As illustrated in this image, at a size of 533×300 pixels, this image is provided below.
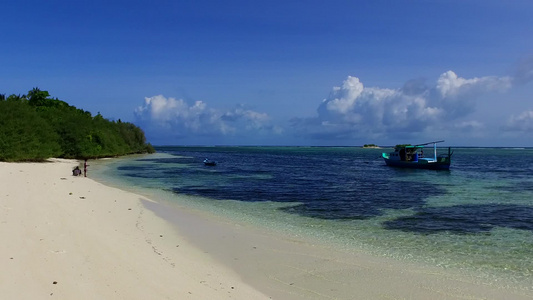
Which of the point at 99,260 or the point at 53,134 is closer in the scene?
the point at 99,260

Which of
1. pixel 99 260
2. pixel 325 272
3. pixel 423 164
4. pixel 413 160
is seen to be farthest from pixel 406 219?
pixel 413 160

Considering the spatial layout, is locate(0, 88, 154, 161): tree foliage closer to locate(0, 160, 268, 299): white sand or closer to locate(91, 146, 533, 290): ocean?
locate(91, 146, 533, 290): ocean

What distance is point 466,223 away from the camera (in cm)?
1895

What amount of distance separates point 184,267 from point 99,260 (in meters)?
2.20

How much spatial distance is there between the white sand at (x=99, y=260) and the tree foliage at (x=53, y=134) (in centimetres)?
4115

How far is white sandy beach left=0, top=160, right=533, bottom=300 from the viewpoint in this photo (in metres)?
7.87

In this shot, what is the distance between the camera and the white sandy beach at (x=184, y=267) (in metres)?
7.87

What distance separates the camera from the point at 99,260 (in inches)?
372

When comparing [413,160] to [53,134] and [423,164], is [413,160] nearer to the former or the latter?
[423,164]

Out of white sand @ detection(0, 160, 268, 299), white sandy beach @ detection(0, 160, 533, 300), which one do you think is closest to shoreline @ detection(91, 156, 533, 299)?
white sandy beach @ detection(0, 160, 533, 300)

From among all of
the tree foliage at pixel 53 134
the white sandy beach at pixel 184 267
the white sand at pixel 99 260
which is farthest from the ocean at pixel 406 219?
the tree foliage at pixel 53 134

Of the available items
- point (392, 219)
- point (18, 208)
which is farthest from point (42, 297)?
point (392, 219)

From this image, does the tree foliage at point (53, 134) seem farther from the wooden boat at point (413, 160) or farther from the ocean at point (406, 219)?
the wooden boat at point (413, 160)

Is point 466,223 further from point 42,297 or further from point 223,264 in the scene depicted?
point 42,297
